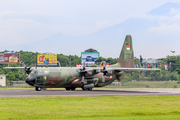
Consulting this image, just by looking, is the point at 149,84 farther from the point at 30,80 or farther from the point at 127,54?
the point at 30,80

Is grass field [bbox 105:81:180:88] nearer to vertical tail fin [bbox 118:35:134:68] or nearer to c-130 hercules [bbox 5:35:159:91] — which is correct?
vertical tail fin [bbox 118:35:134:68]

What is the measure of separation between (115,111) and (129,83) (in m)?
→ 45.7

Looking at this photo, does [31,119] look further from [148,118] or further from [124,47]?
[124,47]

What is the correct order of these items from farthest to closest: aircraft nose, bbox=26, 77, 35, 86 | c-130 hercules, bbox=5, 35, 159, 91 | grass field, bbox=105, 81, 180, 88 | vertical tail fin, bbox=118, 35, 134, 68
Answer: grass field, bbox=105, 81, 180, 88, vertical tail fin, bbox=118, 35, 134, 68, c-130 hercules, bbox=5, 35, 159, 91, aircraft nose, bbox=26, 77, 35, 86

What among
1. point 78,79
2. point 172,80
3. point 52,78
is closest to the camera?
point 52,78

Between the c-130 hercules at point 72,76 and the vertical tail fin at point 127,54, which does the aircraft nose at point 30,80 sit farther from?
the vertical tail fin at point 127,54

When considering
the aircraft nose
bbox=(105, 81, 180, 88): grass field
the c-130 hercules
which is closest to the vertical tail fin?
the c-130 hercules

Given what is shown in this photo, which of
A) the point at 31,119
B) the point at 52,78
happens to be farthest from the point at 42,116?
the point at 52,78

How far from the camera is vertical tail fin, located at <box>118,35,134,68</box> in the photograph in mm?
64625

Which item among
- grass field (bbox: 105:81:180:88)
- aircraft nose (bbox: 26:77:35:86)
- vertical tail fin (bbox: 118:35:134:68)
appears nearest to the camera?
aircraft nose (bbox: 26:77:35:86)

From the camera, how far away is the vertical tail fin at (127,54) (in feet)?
212

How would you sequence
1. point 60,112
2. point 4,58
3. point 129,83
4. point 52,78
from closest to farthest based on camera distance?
point 60,112, point 52,78, point 129,83, point 4,58

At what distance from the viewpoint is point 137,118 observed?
69.6ft

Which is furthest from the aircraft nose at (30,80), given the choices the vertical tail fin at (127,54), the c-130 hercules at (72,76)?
the vertical tail fin at (127,54)
